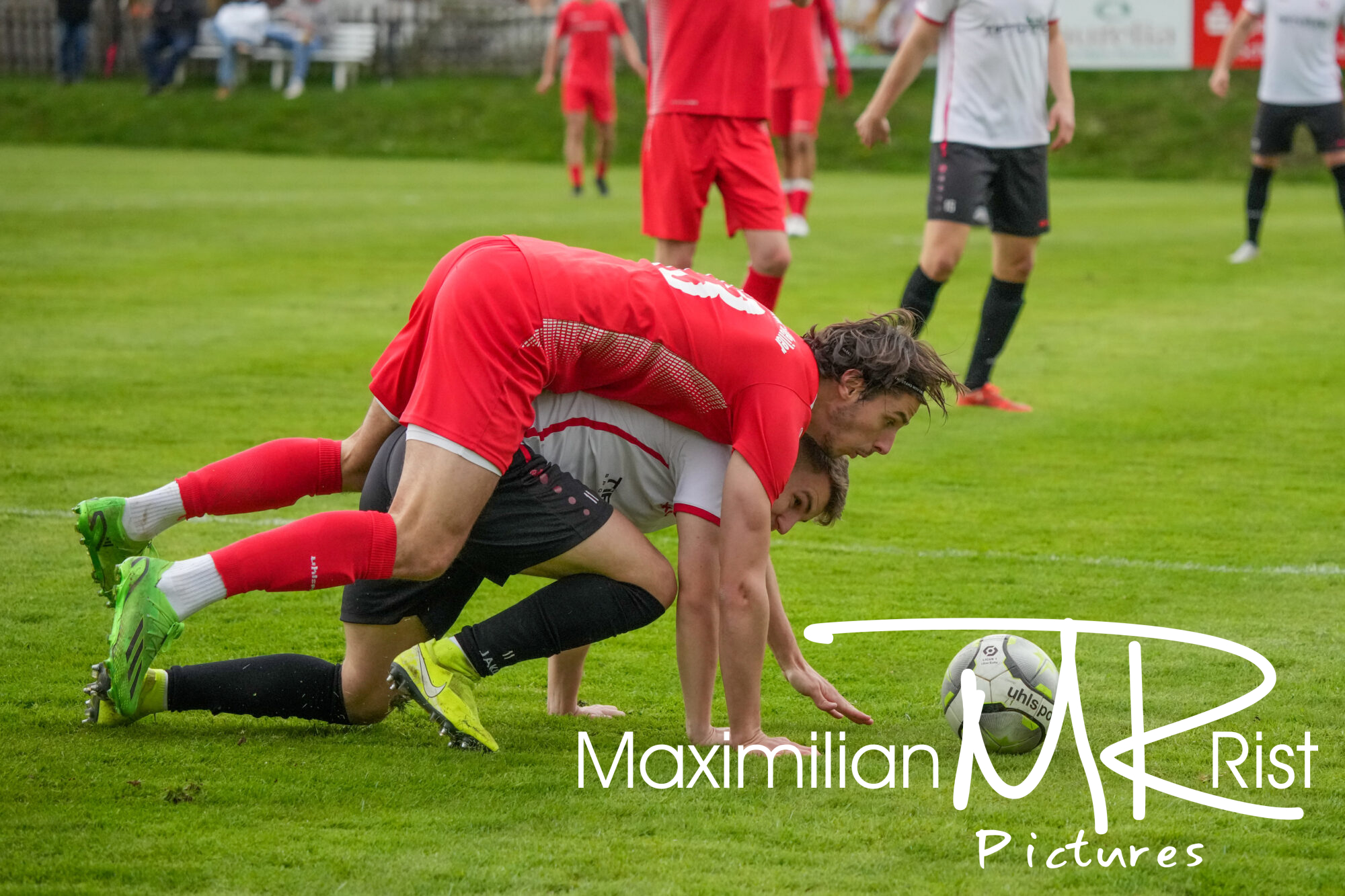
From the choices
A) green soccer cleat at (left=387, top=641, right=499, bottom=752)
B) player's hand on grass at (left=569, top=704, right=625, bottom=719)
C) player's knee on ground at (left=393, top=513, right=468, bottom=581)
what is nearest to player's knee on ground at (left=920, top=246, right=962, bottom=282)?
player's hand on grass at (left=569, top=704, right=625, bottom=719)

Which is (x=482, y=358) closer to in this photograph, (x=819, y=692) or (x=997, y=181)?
(x=819, y=692)

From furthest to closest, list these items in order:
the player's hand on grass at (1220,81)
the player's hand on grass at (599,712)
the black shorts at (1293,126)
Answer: the player's hand on grass at (1220,81), the black shorts at (1293,126), the player's hand on grass at (599,712)

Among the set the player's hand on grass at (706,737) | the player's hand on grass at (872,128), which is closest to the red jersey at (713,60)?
the player's hand on grass at (872,128)

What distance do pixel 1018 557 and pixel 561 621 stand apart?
242 centimetres

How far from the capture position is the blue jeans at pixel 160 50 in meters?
30.0

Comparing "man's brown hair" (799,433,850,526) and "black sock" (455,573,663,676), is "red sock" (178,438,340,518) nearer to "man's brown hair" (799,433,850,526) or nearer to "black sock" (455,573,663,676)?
"black sock" (455,573,663,676)

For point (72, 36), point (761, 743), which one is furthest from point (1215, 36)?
point (761, 743)

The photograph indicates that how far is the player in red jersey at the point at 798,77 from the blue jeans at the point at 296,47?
57.1ft

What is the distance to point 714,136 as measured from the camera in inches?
305

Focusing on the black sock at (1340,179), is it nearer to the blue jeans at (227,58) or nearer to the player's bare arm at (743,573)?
the player's bare arm at (743,573)

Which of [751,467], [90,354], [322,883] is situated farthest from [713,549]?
[90,354]

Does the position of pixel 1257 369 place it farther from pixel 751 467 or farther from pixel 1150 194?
pixel 1150 194

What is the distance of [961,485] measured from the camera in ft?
21.9

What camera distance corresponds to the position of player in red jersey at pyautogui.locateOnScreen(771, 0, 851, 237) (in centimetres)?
1388
